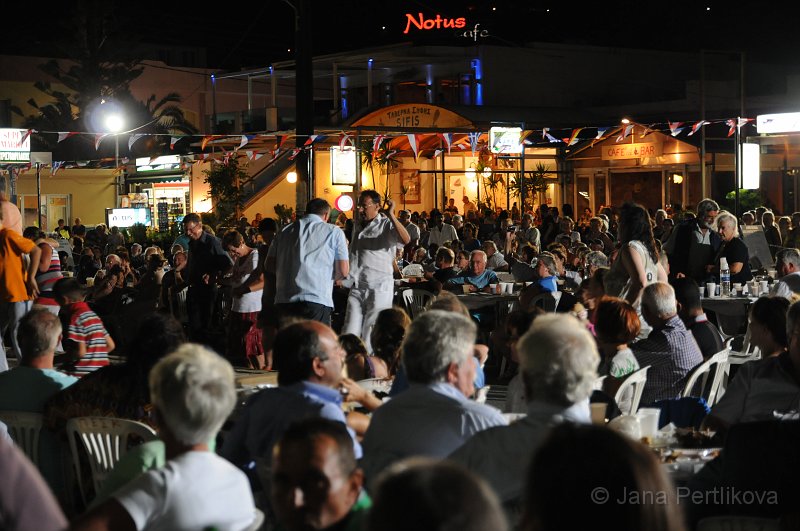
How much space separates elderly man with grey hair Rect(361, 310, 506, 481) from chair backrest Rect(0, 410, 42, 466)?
2.10 metres

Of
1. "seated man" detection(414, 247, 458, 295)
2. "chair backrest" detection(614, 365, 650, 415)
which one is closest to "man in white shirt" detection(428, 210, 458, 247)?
"seated man" detection(414, 247, 458, 295)

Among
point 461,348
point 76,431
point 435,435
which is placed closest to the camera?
point 435,435

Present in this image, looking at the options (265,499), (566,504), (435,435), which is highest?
(566,504)

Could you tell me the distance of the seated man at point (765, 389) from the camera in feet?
16.5

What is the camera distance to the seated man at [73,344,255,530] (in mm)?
3098

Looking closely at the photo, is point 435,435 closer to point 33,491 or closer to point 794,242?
Result: point 33,491

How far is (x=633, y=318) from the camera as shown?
20.8 ft

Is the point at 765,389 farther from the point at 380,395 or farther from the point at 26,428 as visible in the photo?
the point at 26,428

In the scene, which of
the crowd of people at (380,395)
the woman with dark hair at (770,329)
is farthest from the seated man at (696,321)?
the woman with dark hair at (770,329)

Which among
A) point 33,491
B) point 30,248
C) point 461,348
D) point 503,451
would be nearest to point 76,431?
point 461,348

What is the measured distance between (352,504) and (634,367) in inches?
152

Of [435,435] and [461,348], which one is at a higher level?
[461,348]

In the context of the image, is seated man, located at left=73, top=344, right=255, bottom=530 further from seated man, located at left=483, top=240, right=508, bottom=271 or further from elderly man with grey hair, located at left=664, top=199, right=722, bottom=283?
seated man, located at left=483, top=240, right=508, bottom=271

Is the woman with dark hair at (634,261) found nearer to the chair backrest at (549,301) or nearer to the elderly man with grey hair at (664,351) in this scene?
the chair backrest at (549,301)
